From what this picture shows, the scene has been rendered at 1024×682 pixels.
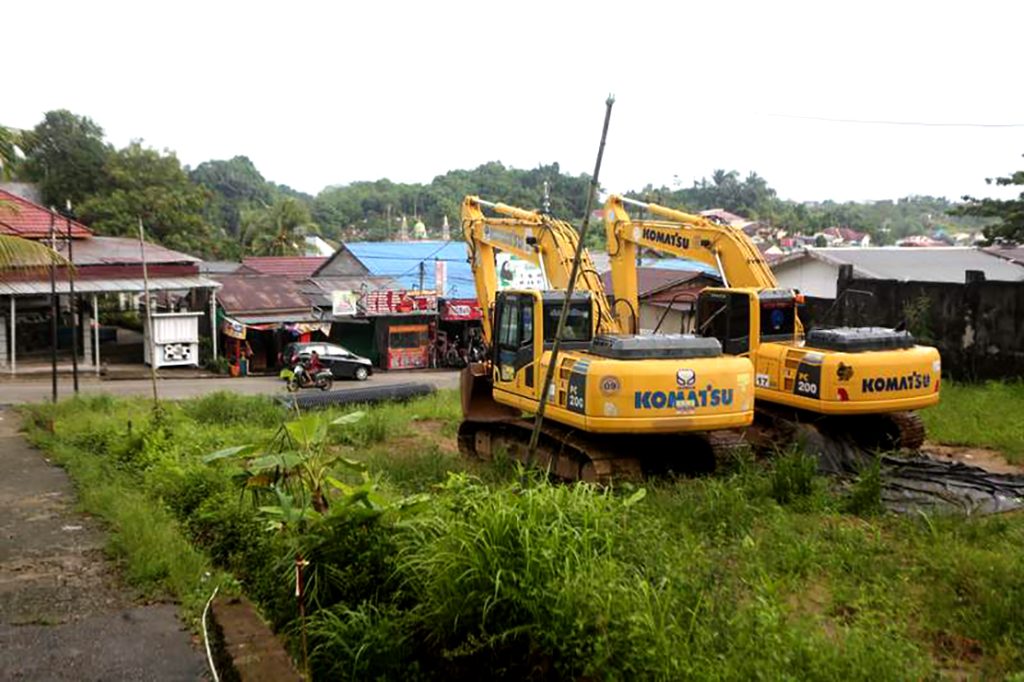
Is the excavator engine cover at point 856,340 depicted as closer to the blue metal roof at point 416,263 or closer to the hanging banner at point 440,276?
the hanging banner at point 440,276

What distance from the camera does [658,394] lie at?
30.3 ft

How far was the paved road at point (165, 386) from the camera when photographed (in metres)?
23.3

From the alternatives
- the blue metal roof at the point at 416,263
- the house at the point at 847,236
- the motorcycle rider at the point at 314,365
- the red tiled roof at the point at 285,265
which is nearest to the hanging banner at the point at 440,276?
the blue metal roof at the point at 416,263

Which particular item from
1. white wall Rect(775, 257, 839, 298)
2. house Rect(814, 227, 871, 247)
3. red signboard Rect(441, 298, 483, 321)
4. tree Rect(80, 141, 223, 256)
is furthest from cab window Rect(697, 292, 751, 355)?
house Rect(814, 227, 871, 247)

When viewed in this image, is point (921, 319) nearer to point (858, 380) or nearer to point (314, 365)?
point (858, 380)

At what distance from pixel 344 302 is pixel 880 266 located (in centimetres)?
1785

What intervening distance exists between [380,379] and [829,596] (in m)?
24.9

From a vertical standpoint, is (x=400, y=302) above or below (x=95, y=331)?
above

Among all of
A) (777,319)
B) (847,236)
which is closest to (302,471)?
(777,319)

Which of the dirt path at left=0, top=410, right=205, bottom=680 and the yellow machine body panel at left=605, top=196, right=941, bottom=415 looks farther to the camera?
the yellow machine body panel at left=605, top=196, right=941, bottom=415

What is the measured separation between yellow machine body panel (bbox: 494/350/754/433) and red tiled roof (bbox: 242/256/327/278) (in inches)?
1218

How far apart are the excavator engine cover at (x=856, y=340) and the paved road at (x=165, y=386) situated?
1498 cm

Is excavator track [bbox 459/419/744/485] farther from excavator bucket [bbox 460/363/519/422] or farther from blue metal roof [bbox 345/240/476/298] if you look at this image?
blue metal roof [bbox 345/240/476/298]

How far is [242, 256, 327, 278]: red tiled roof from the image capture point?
1550 inches
